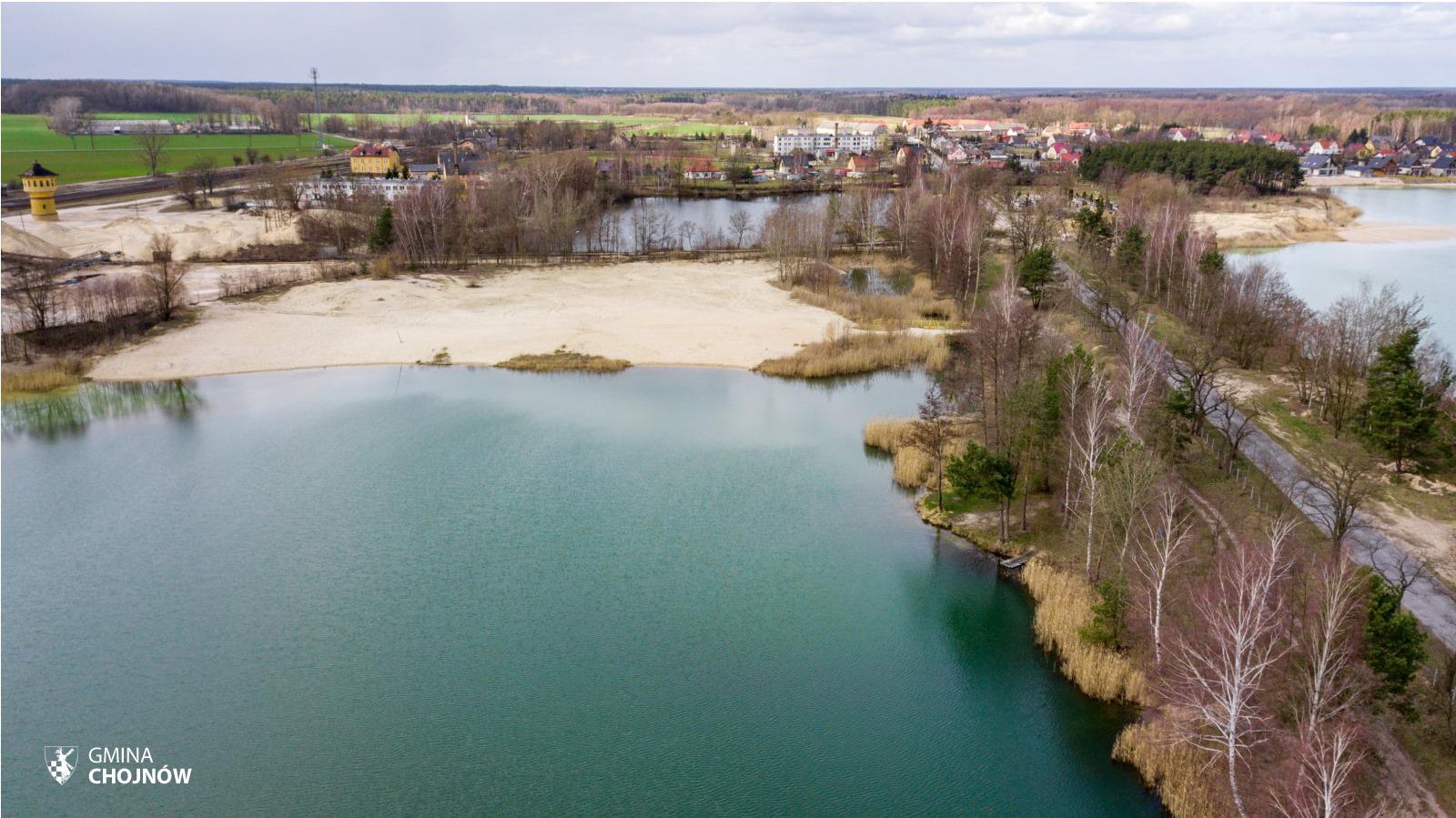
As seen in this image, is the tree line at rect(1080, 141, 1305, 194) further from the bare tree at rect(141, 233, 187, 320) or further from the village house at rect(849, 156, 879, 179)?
the bare tree at rect(141, 233, 187, 320)

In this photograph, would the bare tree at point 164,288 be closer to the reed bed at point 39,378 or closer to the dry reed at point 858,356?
the reed bed at point 39,378

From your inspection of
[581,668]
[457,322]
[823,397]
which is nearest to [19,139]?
[457,322]

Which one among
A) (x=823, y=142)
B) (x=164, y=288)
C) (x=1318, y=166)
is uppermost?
(x=823, y=142)

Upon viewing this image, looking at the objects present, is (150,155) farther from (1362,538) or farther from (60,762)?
(1362,538)

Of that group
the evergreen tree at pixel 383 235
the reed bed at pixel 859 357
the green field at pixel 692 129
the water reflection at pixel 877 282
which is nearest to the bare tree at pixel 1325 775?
the reed bed at pixel 859 357

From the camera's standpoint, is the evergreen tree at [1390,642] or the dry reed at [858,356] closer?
the evergreen tree at [1390,642]

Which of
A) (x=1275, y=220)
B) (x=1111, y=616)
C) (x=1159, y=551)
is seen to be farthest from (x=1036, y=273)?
(x=1275, y=220)

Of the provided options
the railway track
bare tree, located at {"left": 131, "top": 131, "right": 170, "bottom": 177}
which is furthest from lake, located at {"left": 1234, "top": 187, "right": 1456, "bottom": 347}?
bare tree, located at {"left": 131, "top": 131, "right": 170, "bottom": 177}
